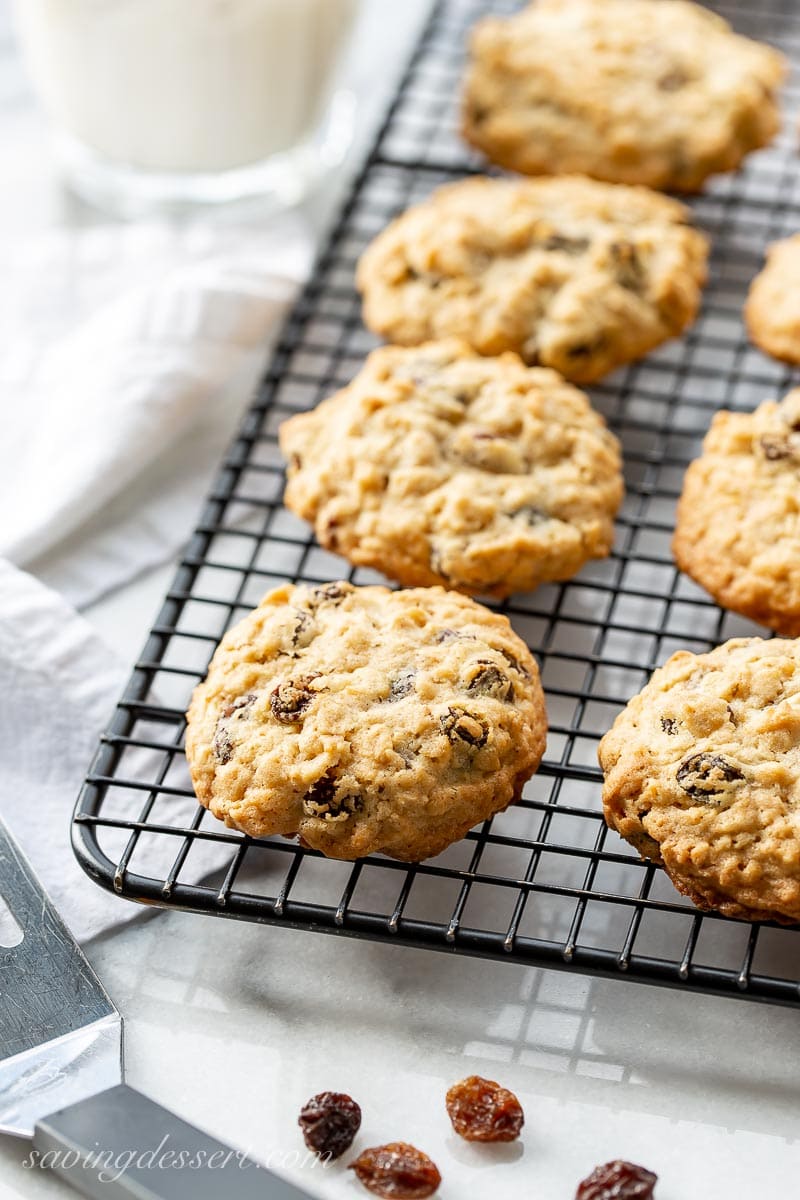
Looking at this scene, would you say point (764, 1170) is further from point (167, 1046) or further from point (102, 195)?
point (102, 195)

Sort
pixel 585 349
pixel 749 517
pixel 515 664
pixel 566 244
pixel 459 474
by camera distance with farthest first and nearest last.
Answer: pixel 566 244 < pixel 585 349 < pixel 459 474 < pixel 749 517 < pixel 515 664

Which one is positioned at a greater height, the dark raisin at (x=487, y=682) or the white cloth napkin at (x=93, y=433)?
the dark raisin at (x=487, y=682)

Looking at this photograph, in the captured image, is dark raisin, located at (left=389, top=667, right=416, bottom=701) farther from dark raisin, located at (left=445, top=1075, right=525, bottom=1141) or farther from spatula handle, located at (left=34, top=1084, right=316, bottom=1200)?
spatula handle, located at (left=34, top=1084, right=316, bottom=1200)

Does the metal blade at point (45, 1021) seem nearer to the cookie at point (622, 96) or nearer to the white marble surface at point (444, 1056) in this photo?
the white marble surface at point (444, 1056)

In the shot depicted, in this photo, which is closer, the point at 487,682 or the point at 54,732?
the point at 487,682

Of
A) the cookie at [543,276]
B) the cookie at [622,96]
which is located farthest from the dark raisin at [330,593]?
the cookie at [622,96]

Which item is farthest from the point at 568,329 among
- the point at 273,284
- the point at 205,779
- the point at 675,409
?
the point at 205,779

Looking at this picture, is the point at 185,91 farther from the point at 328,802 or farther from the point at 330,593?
the point at 328,802

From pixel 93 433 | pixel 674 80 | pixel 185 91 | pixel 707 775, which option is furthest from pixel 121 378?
pixel 707 775
